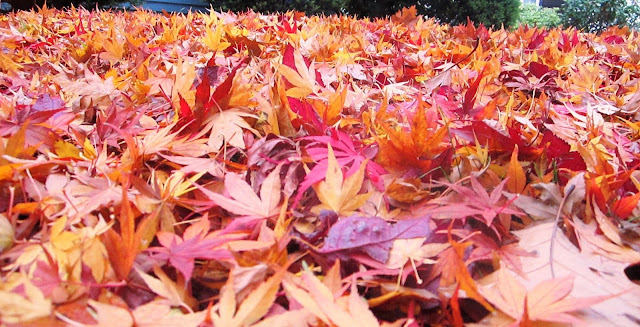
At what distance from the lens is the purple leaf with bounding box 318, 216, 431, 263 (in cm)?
43

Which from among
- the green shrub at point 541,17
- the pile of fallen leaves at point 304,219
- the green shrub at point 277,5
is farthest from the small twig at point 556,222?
the green shrub at point 541,17

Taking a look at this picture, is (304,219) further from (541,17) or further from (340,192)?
(541,17)

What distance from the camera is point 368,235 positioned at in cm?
44

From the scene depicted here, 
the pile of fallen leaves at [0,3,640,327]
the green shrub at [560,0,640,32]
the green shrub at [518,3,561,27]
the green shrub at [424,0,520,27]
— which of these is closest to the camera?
the pile of fallen leaves at [0,3,640,327]

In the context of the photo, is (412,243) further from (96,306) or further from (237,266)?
(96,306)

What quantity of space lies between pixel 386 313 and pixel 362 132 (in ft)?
1.21

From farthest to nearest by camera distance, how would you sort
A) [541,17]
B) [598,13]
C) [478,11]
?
[541,17] → [598,13] → [478,11]

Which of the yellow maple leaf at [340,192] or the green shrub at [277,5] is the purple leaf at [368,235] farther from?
the green shrub at [277,5]

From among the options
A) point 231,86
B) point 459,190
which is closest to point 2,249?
point 231,86

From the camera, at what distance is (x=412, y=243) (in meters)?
0.45

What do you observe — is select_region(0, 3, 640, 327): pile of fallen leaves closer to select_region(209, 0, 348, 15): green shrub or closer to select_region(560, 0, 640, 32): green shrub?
select_region(209, 0, 348, 15): green shrub

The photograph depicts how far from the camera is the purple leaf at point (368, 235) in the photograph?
1.42ft

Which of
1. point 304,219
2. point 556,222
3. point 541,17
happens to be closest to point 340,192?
point 304,219

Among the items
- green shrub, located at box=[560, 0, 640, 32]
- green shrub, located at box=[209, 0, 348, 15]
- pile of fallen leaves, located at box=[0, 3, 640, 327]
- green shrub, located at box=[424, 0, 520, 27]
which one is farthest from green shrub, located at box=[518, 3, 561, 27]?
pile of fallen leaves, located at box=[0, 3, 640, 327]
